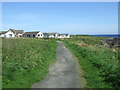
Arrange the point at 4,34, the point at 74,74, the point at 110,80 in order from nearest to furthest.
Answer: the point at 110,80, the point at 74,74, the point at 4,34

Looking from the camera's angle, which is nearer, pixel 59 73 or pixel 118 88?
pixel 118 88

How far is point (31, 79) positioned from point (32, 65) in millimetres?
3424

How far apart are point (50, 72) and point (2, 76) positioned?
414 cm

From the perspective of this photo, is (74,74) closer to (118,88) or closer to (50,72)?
(50,72)

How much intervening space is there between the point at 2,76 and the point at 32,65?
12.8 ft

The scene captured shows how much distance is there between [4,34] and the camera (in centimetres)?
8856

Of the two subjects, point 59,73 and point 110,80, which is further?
point 59,73

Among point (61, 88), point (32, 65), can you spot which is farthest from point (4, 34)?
point (61, 88)

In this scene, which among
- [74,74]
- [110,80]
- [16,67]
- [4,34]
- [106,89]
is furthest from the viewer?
[4,34]

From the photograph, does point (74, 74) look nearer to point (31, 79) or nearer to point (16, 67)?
point (31, 79)

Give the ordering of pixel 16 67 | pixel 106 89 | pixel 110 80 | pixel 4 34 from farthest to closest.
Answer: pixel 4 34, pixel 16 67, pixel 110 80, pixel 106 89

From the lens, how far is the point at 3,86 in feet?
34.8

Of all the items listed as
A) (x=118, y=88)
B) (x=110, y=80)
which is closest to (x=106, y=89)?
(x=118, y=88)

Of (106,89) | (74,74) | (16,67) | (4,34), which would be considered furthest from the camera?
(4,34)
